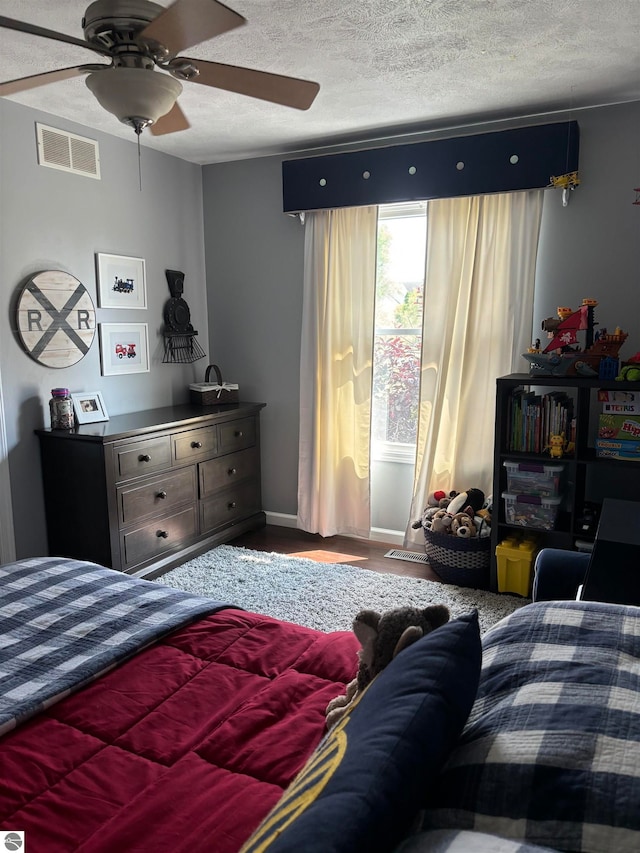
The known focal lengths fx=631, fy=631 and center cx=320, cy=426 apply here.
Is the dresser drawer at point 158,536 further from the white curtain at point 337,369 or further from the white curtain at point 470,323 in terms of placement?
the white curtain at point 470,323

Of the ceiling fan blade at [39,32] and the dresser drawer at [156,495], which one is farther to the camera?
the dresser drawer at [156,495]

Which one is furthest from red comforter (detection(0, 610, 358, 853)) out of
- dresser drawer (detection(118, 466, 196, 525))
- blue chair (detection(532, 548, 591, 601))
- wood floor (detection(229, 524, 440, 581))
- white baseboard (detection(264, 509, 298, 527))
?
white baseboard (detection(264, 509, 298, 527))

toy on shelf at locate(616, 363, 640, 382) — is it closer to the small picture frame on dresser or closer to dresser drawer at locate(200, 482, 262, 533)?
dresser drawer at locate(200, 482, 262, 533)

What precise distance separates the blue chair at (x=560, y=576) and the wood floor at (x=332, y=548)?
5.02ft

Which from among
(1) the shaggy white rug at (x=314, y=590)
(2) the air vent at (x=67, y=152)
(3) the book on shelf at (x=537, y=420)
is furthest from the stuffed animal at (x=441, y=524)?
(2) the air vent at (x=67, y=152)

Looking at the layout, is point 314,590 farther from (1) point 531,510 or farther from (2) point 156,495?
(1) point 531,510

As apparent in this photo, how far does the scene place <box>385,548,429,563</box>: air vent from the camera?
12.6 ft

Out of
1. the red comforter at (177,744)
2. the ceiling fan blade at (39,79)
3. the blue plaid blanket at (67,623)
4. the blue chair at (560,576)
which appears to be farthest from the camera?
the blue chair at (560,576)

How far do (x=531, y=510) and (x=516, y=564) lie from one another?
289 millimetres

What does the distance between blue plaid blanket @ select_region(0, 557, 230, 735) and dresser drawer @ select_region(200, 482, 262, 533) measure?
70.2 inches

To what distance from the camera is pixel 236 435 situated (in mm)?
4160

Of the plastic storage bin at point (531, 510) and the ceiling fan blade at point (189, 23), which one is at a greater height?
the ceiling fan blade at point (189, 23)

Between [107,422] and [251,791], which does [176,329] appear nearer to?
[107,422]

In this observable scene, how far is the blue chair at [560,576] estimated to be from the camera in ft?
6.63
